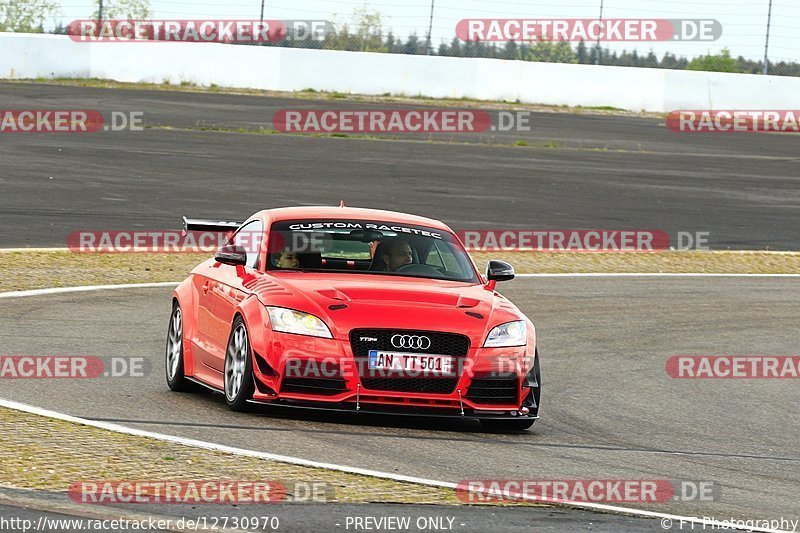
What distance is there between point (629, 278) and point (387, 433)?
10657mm

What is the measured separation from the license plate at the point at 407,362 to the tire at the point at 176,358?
2061 mm

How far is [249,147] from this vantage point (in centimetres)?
3044

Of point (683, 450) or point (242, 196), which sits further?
point (242, 196)

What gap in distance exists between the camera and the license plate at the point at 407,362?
30.5 feet

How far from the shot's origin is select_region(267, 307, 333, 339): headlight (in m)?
9.29

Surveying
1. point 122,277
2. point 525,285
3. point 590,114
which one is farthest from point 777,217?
point 590,114

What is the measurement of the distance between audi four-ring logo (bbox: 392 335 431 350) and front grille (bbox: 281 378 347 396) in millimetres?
399

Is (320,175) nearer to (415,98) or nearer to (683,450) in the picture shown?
(415,98)

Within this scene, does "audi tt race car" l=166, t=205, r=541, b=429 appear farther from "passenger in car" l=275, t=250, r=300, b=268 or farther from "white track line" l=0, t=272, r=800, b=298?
"white track line" l=0, t=272, r=800, b=298
